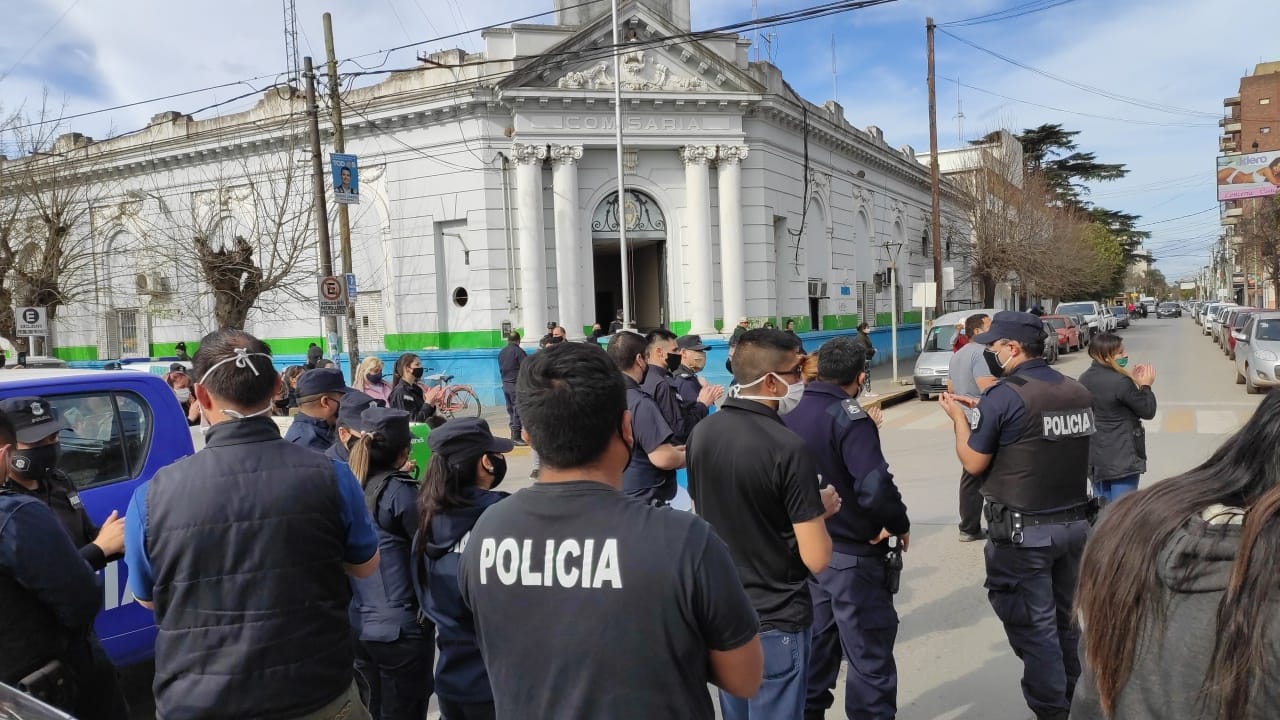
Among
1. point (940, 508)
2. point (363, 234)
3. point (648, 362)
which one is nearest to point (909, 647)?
point (648, 362)

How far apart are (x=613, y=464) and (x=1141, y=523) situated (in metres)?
1.10

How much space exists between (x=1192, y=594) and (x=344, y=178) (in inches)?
641

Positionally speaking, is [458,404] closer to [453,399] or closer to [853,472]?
[453,399]

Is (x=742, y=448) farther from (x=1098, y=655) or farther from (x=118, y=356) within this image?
(x=118, y=356)

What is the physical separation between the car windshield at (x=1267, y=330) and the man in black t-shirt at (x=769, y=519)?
1810 centimetres

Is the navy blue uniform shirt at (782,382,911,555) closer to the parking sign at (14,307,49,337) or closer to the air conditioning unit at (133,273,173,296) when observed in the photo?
the parking sign at (14,307,49,337)

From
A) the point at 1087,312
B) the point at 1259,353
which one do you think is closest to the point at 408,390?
the point at 1259,353

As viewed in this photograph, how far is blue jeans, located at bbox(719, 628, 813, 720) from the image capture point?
10.2 ft

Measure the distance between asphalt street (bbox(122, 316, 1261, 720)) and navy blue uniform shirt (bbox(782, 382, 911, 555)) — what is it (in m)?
1.25

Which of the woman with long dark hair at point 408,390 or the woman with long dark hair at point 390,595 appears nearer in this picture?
the woman with long dark hair at point 390,595

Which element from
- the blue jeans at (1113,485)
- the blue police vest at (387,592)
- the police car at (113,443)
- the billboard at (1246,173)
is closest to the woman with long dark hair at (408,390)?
Result: the police car at (113,443)

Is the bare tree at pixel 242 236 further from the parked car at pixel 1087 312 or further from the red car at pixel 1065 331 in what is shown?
the parked car at pixel 1087 312

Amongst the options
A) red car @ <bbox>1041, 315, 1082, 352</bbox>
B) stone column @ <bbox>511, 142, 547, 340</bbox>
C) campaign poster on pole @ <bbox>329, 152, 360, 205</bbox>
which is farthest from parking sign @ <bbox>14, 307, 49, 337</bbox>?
red car @ <bbox>1041, 315, 1082, 352</bbox>

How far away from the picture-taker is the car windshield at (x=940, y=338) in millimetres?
20173
